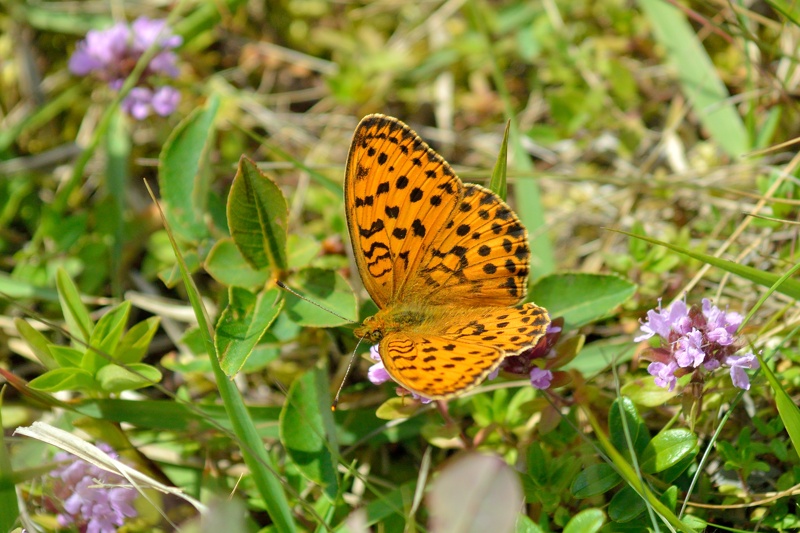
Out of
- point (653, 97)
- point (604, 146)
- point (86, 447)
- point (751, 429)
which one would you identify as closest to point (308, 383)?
point (86, 447)

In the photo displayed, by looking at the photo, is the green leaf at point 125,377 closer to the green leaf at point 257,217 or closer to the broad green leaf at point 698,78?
the green leaf at point 257,217

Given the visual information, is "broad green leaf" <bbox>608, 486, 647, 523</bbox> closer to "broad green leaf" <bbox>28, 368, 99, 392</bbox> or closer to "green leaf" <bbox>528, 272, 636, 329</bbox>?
"green leaf" <bbox>528, 272, 636, 329</bbox>

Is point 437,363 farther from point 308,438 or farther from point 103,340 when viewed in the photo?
point 103,340

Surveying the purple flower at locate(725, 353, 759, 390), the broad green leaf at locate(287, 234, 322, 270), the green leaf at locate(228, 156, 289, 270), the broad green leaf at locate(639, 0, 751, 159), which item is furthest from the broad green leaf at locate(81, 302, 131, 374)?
the broad green leaf at locate(639, 0, 751, 159)

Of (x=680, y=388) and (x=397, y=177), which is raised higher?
(x=397, y=177)

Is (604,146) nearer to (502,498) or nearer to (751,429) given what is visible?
(751,429)

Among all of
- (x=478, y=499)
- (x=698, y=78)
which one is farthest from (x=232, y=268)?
(x=698, y=78)
